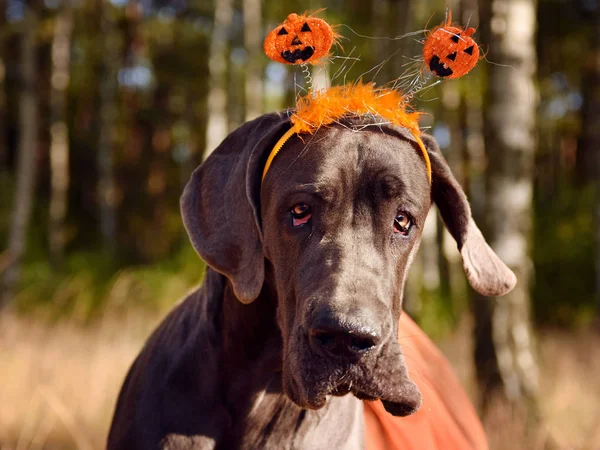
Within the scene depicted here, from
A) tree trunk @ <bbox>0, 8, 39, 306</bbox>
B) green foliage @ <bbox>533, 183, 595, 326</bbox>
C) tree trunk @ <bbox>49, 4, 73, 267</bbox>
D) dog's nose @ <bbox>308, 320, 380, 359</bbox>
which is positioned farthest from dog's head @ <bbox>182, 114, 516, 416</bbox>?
tree trunk @ <bbox>49, 4, 73, 267</bbox>

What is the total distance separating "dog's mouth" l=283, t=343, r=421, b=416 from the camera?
1.83 meters

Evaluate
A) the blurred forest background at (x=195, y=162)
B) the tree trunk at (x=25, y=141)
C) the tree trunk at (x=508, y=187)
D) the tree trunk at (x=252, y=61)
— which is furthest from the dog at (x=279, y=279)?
the tree trunk at (x=252, y=61)

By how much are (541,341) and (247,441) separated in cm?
733

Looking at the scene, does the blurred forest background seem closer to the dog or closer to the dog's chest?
the dog

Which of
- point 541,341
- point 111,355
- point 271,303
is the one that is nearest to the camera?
point 271,303

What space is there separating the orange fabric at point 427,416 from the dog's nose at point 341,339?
2.11ft

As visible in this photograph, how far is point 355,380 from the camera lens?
1833mm

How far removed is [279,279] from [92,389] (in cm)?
317

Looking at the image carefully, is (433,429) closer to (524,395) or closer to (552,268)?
(524,395)

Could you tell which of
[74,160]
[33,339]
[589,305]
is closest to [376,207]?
[33,339]

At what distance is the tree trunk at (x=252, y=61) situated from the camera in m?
11.2

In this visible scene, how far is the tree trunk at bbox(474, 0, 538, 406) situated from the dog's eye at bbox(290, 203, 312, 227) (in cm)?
262

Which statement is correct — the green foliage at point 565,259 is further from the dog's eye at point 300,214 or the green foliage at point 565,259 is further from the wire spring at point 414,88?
the dog's eye at point 300,214

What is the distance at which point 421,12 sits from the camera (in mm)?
12703
